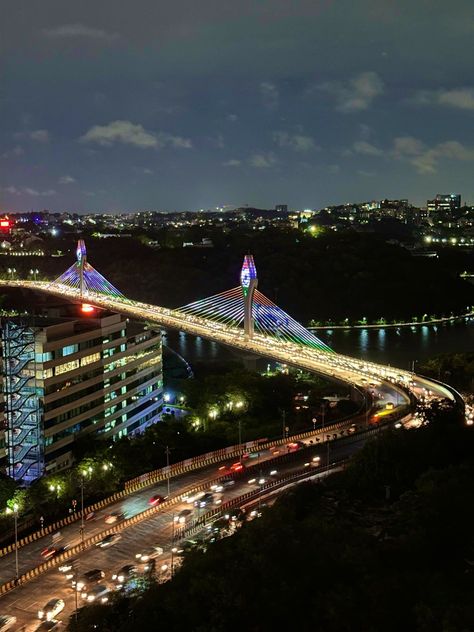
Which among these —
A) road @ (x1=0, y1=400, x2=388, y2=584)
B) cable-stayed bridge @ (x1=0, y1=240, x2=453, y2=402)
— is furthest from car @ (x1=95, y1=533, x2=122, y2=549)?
cable-stayed bridge @ (x1=0, y1=240, x2=453, y2=402)

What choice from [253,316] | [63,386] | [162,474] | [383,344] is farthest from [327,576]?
[383,344]

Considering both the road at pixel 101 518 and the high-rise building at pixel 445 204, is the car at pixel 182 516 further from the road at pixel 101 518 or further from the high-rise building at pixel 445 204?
the high-rise building at pixel 445 204

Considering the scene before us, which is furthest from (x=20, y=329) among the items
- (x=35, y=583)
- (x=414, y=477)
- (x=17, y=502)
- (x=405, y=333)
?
(x=405, y=333)

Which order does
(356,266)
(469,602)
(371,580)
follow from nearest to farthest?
(469,602) < (371,580) < (356,266)

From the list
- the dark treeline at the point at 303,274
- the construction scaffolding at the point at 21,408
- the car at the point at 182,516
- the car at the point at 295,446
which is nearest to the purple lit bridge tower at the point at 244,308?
the dark treeline at the point at 303,274

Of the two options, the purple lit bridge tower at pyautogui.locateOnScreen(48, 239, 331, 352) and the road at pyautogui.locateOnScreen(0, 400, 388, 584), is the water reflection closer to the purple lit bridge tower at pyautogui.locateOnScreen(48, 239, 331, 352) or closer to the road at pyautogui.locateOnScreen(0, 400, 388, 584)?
the purple lit bridge tower at pyautogui.locateOnScreen(48, 239, 331, 352)

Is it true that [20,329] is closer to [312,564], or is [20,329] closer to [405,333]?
[312,564]
